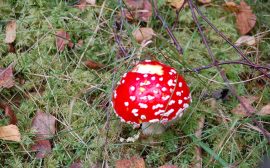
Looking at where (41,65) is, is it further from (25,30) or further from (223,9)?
(223,9)

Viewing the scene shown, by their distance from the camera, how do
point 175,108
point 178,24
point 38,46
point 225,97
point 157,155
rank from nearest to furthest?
point 175,108, point 157,155, point 225,97, point 38,46, point 178,24

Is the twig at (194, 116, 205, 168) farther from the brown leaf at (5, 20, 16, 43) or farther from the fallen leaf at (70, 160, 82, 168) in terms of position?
the brown leaf at (5, 20, 16, 43)

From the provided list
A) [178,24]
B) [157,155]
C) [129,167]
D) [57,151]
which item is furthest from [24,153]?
[178,24]

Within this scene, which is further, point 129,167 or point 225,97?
point 225,97

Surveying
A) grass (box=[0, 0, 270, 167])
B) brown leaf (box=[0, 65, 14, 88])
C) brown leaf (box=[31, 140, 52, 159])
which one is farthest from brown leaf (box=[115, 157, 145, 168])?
brown leaf (box=[0, 65, 14, 88])

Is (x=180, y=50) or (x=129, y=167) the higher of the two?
(x=180, y=50)

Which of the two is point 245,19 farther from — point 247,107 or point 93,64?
point 93,64

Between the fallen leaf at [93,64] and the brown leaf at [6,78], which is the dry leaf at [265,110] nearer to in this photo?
the fallen leaf at [93,64]

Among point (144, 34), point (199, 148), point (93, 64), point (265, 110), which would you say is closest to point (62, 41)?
point (93, 64)
